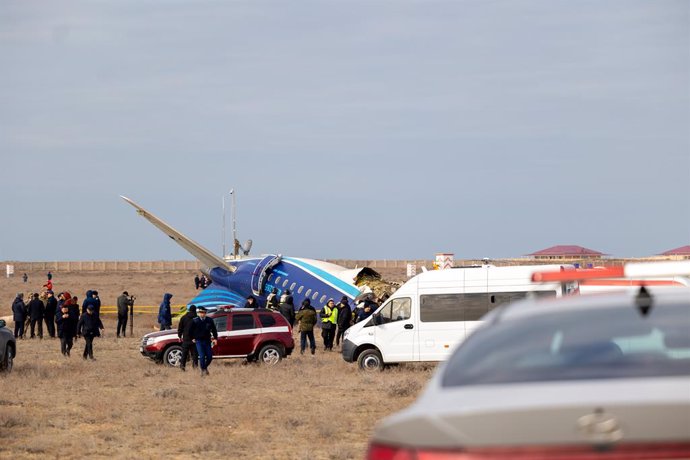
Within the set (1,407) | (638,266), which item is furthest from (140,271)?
(638,266)

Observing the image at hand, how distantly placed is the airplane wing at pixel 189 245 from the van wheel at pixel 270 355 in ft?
54.4

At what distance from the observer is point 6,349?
25547 millimetres

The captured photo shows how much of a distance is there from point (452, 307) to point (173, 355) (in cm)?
718

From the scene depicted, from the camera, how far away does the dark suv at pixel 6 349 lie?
2528 cm

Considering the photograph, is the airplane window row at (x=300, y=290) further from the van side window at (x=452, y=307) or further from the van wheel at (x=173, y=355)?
the van side window at (x=452, y=307)

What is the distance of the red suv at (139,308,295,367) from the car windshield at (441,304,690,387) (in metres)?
23.1

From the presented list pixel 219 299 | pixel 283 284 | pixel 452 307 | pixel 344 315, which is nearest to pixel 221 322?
pixel 452 307

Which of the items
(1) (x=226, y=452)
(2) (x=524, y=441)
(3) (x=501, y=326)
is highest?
(3) (x=501, y=326)

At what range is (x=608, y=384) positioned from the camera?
4.64 metres

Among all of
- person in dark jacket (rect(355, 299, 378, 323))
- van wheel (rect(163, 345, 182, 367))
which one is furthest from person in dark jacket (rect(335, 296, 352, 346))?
van wheel (rect(163, 345, 182, 367))

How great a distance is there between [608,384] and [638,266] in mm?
1931

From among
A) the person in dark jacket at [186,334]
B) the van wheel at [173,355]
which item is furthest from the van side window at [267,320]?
the person in dark jacket at [186,334]

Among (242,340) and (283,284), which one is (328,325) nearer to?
(242,340)

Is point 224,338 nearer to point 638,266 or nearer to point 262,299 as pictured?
point 262,299
